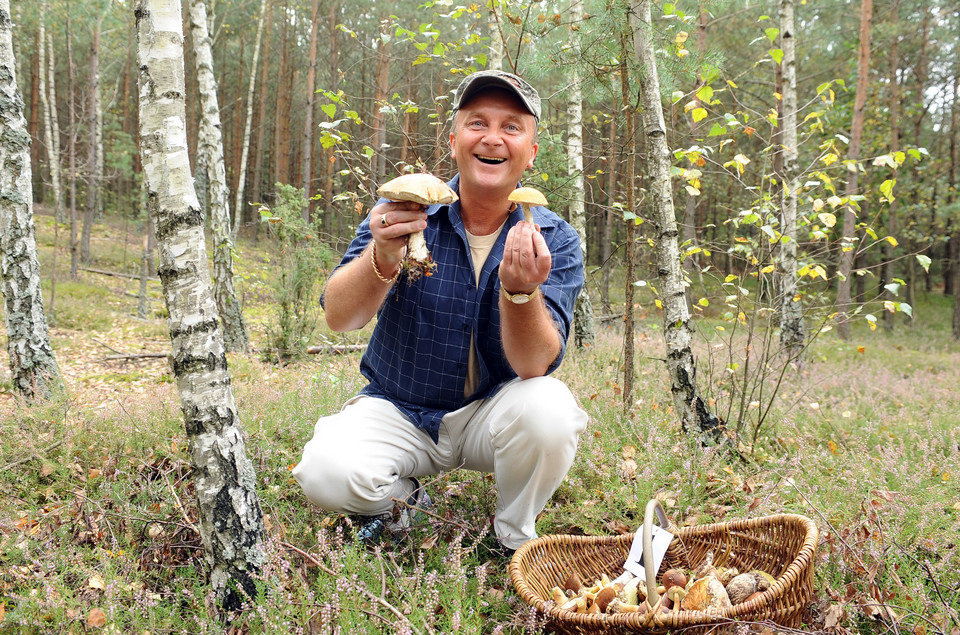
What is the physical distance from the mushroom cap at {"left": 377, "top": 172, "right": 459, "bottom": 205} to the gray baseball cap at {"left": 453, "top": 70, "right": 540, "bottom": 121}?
0.57m

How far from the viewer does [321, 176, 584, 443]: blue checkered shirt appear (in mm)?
2557

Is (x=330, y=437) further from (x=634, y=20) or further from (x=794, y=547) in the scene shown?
(x=634, y=20)

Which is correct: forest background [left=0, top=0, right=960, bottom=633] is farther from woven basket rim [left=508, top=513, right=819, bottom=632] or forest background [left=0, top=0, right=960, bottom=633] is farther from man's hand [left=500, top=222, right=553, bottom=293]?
man's hand [left=500, top=222, right=553, bottom=293]

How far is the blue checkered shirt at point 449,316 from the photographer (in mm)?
2557

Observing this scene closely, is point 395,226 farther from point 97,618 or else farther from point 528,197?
point 97,618

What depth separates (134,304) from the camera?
1216cm

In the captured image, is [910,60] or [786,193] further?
[910,60]

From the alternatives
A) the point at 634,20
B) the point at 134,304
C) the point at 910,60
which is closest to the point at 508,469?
the point at 634,20

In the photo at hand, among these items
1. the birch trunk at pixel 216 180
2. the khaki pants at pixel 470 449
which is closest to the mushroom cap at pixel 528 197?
the khaki pants at pixel 470 449

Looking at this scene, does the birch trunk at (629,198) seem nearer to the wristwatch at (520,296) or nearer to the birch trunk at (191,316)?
the wristwatch at (520,296)

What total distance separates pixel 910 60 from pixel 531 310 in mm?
20080

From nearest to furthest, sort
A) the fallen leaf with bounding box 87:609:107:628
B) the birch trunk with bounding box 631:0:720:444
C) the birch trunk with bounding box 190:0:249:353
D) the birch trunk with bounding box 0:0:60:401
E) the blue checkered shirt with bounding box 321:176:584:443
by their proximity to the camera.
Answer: the fallen leaf with bounding box 87:609:107:628 → the blue checkered shirt with bounding box 321:176:584:443 → the birch trunk with bounding box 631:0:720:444 → the birch trunk with bounding box 0:0:60:401 → the birch trunk with bounding box 190:0:249:353

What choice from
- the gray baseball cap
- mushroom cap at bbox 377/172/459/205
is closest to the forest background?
mushroom cap at bbox 377/172/459/205

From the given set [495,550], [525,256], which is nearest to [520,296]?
[525,256]
